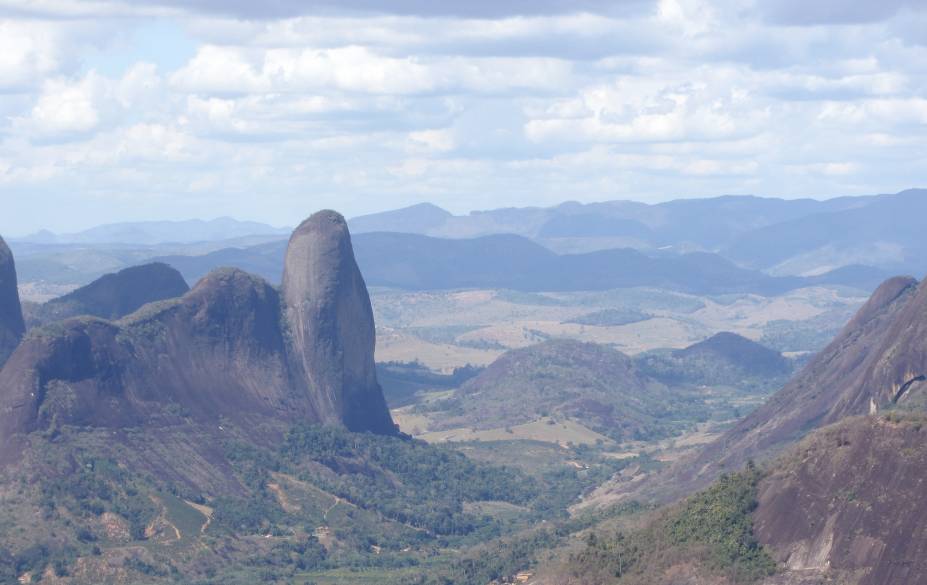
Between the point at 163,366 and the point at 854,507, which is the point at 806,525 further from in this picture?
the point at 163,366

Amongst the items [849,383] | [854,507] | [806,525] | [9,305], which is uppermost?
[9,305]

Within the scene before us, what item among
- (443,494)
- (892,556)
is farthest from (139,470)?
(892,556)

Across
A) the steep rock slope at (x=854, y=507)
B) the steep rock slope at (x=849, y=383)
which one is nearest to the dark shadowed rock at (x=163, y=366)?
the steep rock slope at (x=849, y=383)

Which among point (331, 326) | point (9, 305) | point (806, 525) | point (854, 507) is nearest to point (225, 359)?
point (331, 326)

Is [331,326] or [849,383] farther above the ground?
[331,326]

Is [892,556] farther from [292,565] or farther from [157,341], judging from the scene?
[157,341]

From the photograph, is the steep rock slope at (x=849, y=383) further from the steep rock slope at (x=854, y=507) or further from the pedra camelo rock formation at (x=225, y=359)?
the steep rock slope at (x=854, y=507)
